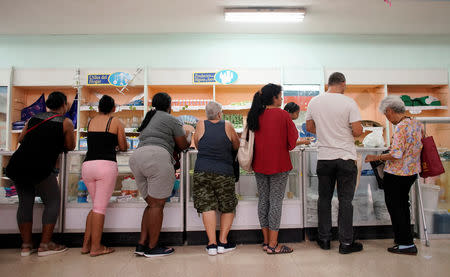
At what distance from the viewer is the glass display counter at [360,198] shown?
9.60ft

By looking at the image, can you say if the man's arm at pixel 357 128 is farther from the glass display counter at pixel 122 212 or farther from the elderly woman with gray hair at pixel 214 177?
the glass display counter at pixel 122 212

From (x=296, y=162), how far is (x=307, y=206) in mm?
469

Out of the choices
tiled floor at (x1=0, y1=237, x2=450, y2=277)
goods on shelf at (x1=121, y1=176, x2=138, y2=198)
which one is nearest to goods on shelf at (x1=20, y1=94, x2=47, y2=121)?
tiled floor at (x1=0, y1=237, x2=450, y2=277)

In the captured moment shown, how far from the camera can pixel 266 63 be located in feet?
16.9

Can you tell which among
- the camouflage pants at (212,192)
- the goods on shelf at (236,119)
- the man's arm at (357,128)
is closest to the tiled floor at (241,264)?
the camouflage pants at (212,192)

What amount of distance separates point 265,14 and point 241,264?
346 cm

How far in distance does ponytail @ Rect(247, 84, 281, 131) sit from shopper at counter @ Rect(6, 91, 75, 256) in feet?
5.75

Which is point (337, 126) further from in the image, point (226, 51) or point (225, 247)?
point (226, 51)

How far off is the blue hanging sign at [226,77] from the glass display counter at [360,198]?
2.16 m

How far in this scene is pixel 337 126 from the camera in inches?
99.7

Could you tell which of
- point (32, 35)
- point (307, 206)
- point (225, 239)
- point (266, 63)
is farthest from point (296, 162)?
point (32, 35)

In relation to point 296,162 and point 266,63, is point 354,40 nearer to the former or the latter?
point 266,63

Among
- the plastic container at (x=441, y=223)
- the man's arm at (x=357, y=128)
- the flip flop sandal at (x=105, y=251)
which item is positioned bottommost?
the flip flop sandal at (x=105, y=251)

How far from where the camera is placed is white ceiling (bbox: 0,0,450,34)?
3.94m
